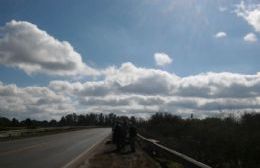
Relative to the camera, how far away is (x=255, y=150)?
17.4m

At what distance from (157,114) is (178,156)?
60.3m

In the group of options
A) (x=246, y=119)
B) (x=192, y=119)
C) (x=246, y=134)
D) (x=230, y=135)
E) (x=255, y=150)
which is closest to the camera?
(x=255, y=150)

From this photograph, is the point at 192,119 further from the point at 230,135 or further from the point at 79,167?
the point at 79,167

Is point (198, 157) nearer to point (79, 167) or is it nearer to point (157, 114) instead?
point (79, 167)

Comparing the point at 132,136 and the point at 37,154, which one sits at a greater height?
the point at 132,136

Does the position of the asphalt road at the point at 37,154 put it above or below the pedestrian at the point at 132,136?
below

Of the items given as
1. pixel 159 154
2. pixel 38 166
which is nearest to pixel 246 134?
pixel 159 154

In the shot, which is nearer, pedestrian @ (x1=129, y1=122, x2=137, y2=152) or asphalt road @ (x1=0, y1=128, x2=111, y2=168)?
asphalt road @ (x1=0, y1=128, x2=111, y2=168)

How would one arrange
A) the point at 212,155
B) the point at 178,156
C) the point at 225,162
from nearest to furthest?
the point at 178,156 < the point at 225,162 < the point at 212,155

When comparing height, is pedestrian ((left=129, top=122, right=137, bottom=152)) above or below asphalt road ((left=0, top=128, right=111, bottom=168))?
above

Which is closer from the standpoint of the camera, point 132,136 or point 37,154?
point 37,154

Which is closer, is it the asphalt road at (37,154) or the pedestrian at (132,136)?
the asphalt road at (37,154)

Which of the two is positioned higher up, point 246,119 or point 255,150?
point 246,119

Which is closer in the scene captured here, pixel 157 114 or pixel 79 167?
pixel 79 167
